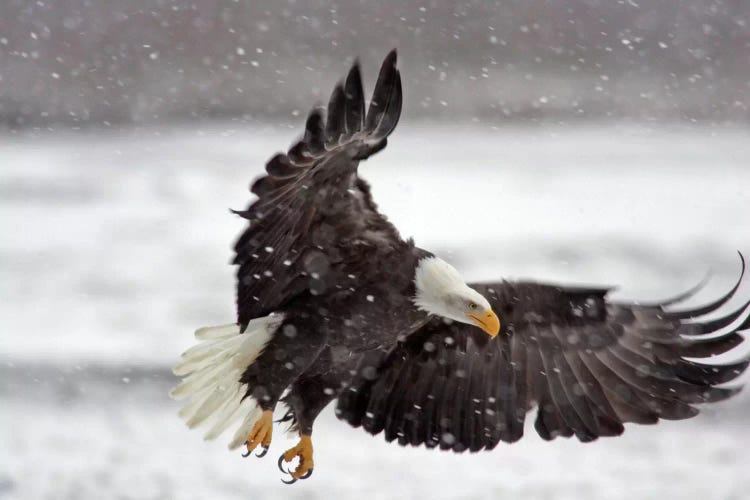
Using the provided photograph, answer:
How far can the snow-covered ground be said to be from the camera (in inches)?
148

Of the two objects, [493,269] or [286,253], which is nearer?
[286,253]

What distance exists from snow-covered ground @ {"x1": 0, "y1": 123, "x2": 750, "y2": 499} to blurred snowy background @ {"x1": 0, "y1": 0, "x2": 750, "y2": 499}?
2cm

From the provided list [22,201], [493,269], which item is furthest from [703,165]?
[22,201]

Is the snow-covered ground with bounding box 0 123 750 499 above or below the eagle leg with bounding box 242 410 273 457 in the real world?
below

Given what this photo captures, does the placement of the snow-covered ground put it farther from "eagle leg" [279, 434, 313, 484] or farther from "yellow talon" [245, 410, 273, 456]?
"yellow talon" [245, 410, 273, 456]

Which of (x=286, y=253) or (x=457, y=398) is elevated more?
(x=286, y=253)

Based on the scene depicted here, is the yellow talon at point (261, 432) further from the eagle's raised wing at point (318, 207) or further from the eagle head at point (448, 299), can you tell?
the eagle head at point (448, 299)

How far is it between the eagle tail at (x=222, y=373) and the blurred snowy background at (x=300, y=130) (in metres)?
1.11

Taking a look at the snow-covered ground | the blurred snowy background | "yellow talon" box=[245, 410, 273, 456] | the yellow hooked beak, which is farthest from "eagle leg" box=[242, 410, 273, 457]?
the blurred snowy background

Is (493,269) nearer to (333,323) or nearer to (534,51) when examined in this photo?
(534,51)

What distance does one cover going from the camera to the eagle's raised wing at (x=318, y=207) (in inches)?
98.7

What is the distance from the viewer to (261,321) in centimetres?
311

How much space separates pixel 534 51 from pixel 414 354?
5.04 meters

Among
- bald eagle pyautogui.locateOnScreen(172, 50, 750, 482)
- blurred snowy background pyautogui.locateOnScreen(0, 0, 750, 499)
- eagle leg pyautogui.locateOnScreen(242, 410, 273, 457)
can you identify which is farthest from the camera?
blurred snowy background pyautogui.locateOnScreen(0, 0, 750, 499)
